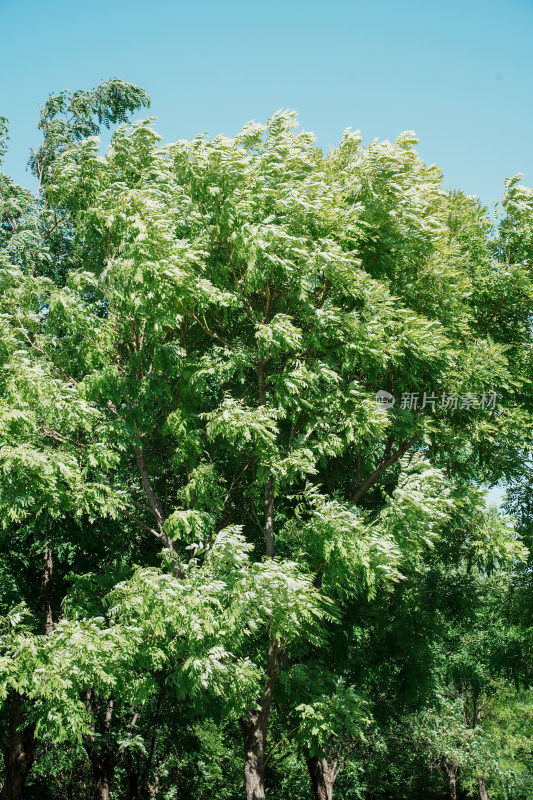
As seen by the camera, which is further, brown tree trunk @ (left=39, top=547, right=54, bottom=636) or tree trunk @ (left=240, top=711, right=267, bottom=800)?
brown tree trunk @ (left=39, top=547, right=54, bottom=636)

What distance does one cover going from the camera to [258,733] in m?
10.1

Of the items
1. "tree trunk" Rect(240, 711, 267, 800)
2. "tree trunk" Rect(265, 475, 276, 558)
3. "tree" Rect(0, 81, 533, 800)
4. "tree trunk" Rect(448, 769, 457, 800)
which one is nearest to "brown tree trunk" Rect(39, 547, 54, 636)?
"tree" Rect(0, 81, 533, 800)

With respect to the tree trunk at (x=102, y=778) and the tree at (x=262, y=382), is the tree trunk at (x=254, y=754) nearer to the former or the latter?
the tree at (x=262, y=382)

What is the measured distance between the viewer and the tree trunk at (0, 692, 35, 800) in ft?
43.7

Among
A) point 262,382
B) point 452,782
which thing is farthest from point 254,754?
point 452,782

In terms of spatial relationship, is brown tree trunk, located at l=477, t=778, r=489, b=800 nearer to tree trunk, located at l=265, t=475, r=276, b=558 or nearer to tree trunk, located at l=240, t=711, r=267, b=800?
tree trunk, located at l=240, t=711, r=267, b=800

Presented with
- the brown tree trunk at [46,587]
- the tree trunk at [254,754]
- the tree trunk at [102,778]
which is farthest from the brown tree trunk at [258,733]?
the tree trunk at [102,778]

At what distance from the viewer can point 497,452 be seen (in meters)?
11.7

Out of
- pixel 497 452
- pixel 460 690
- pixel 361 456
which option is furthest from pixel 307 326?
pixel 460 690

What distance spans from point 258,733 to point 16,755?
262 inches

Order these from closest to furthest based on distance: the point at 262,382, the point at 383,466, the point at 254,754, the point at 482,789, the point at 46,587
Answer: the point at 254,754 → the point at 262,382 → the point at 383,466 → the point at 46,587 → the point at 482,789

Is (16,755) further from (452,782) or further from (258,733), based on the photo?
(452,782)

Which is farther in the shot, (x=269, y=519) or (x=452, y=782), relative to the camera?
(x=452, y=782)

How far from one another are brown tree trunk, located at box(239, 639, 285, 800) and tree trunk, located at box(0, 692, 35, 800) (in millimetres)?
5680
